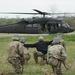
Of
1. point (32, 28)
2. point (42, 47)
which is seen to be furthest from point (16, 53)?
point (32, 28)

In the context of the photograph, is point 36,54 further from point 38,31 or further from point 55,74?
point 38,31

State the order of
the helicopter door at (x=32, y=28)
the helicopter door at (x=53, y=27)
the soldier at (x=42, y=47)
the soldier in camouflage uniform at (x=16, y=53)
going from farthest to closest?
the helicopter door at (x=32, y=28), the helicopter door at (x=53, y=27), the soldier at (x=42, y=47), the soldier in camouflage uniform at (x=16, y=53)

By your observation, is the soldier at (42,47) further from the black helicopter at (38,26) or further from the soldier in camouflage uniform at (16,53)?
the black helicopter at (38,26)

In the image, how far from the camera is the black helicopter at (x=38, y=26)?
115 ft

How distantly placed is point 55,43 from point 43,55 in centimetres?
428

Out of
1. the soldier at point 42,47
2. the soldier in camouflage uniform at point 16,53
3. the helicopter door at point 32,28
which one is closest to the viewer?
the soldier in camouflage uniform at point 16,53

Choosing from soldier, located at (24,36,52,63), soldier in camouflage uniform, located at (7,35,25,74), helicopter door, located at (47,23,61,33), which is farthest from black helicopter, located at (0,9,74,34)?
soldier in camouflage uniform, located at (7,35,25,74)

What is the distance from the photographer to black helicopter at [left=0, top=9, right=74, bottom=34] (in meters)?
35.1

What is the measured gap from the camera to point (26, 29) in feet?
117

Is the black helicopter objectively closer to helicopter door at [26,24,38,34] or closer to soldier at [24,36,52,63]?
helicopter door at [26,24,38,34]

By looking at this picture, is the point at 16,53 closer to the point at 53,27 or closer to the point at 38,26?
the point at 53,27

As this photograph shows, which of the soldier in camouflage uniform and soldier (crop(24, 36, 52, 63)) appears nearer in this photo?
the soldier in camouflage uniform

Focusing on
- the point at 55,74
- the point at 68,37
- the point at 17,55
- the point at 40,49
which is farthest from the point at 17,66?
the point at 68,37

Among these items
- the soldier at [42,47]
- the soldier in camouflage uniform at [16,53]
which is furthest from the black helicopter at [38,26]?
the soldier in camouflage uniform at [16,53]
